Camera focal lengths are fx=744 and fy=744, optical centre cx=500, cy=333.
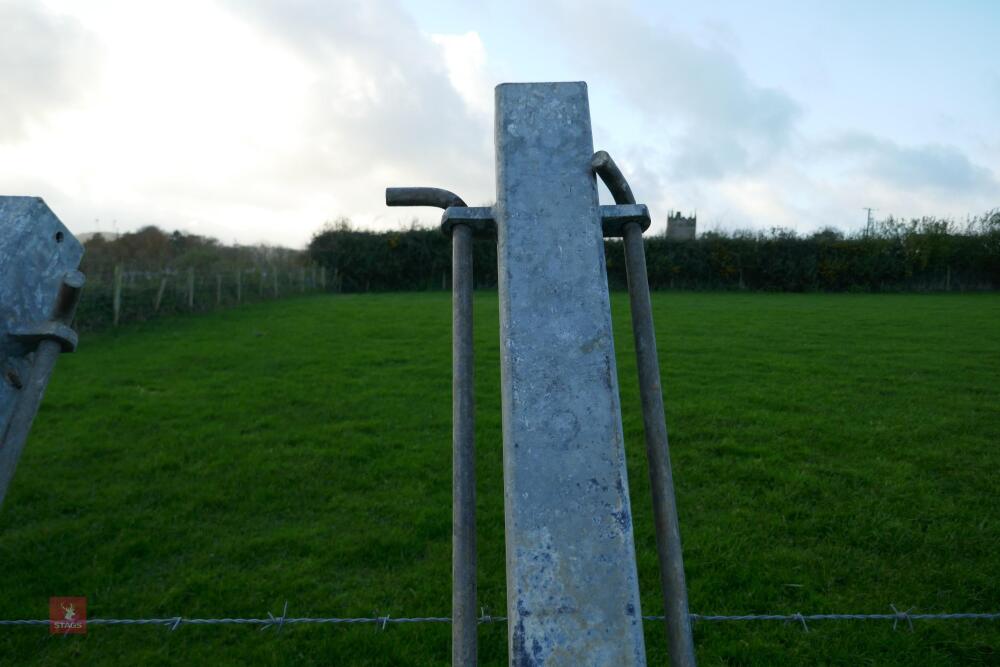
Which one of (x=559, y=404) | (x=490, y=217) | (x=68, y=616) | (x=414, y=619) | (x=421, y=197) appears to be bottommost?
(x=68, y=616)

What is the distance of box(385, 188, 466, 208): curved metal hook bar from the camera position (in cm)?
277

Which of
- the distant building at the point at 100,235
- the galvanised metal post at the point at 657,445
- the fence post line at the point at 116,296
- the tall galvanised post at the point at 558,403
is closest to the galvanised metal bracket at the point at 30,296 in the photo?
the tall galvanised post at the point at 558,403

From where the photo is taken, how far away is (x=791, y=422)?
890cm

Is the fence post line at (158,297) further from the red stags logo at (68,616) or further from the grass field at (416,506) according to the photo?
the red stags logo at (68,616)

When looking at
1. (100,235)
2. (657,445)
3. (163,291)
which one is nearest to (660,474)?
(657,445)

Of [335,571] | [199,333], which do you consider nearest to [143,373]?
[199,333]

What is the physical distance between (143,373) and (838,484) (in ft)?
35.4

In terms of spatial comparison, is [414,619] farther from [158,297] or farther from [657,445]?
[158,297]

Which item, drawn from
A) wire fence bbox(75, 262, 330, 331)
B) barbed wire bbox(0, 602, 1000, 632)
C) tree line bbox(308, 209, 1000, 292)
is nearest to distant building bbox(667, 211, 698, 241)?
tree line bbox(308, 209, 1000, 292)

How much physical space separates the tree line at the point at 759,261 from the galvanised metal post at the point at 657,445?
32896 mm

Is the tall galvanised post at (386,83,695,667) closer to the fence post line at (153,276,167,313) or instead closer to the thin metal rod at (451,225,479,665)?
the thin metal rod at (451,225,479,665)

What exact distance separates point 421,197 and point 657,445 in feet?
4.13

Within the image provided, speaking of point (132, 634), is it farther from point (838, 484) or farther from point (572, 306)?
point (838, 484)

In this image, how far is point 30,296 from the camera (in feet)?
10.3
